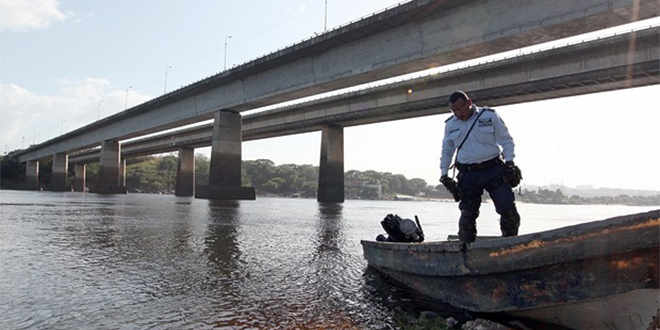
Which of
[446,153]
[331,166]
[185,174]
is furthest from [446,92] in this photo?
[185,174]

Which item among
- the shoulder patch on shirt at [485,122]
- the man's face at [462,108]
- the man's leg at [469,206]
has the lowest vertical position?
→ the man's leg at [469,206]

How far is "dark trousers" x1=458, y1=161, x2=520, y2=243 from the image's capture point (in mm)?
4855

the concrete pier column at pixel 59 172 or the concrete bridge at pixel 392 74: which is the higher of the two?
the concrete bridge at pixel 392 74

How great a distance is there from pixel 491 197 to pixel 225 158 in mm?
34784

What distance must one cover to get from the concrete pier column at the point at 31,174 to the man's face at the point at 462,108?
11708 cm

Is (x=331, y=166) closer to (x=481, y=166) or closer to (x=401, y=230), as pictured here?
(x=401, y=230)

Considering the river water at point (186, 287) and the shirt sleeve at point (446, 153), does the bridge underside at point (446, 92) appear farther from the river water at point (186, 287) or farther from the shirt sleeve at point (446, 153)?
the shirt sleeve at point (446, 153)

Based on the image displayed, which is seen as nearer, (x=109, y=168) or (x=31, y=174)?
(x=109, y=168)

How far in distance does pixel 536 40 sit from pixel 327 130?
36249 mm

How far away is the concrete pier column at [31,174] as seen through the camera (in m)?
97.1

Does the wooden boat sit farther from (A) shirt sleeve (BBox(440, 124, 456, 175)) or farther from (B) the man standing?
(A) shirt sleeve (BBox(440, 124, 456, 175))

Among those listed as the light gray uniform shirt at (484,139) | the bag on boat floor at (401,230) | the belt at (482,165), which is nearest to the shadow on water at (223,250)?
the bag on boat floor at (401,230)

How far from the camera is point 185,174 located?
7406 cm

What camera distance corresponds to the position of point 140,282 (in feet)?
18.3
